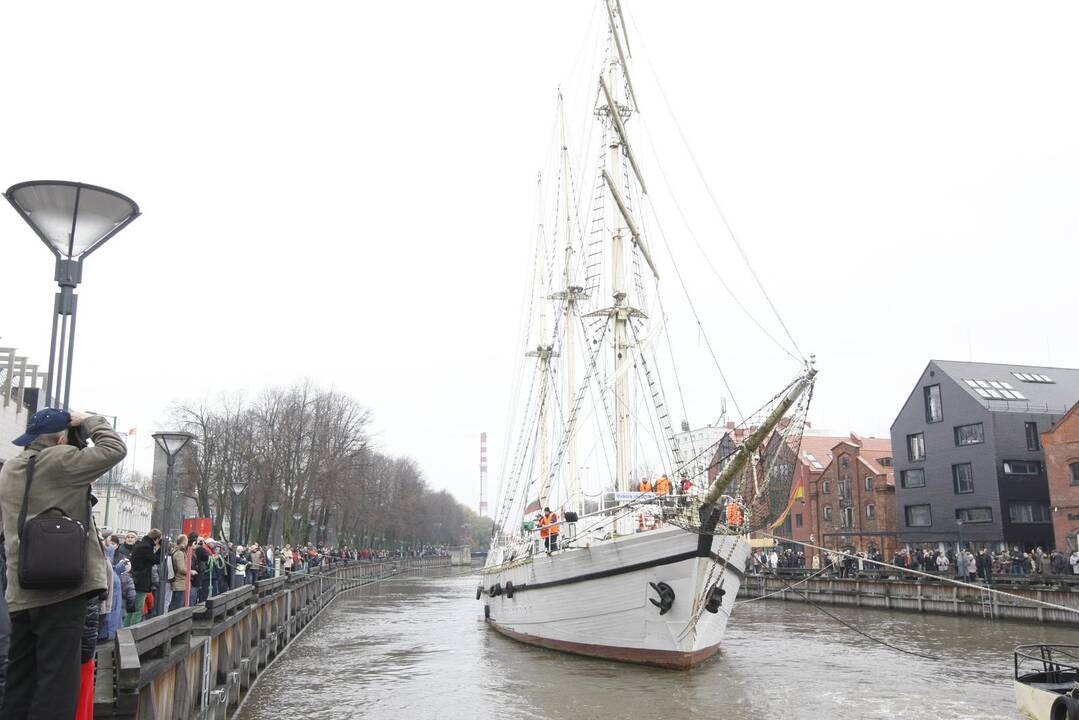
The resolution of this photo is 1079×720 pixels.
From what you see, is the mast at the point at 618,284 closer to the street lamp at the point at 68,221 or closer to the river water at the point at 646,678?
the river water at the point at 646,678

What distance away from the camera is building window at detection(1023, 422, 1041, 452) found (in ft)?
166

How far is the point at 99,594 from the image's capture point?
5461 millimetres

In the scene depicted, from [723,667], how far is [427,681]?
24.9 ft

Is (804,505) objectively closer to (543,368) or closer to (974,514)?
(974,514)

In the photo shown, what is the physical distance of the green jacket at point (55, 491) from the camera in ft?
17.1

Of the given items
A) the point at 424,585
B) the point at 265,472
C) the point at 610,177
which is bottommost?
the point at 424,585

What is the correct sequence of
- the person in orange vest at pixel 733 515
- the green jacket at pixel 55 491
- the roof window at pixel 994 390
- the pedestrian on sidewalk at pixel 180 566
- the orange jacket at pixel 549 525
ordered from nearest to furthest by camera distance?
1. the green jacket at pixel 55 491
2. the pedestrian on sidewalk at pixel 180 566
3. the person in orange vest at pixel 733 515
4. the orange jacket at pixel 549 525
5. the roof window at pixel 994 390

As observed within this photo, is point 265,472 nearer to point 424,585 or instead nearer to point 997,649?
point 424,585

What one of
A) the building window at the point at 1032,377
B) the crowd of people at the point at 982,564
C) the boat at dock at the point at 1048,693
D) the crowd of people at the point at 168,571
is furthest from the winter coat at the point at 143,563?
the building window at the point at 1032,377

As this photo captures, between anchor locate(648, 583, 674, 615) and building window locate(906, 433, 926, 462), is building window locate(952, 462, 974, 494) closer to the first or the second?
building window locate(906, 433, 926, 462)

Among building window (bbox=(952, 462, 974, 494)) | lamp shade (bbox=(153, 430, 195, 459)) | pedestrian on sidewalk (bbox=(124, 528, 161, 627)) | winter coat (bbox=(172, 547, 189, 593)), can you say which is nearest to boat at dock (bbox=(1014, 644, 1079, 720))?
pedestrian on sidewalk (bbox=(124, 528, 161, 627))

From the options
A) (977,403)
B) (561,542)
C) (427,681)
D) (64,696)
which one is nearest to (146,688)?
(64,696)

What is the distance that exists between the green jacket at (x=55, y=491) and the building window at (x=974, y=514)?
53221mm

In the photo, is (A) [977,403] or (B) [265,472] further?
(B) [265,472]
